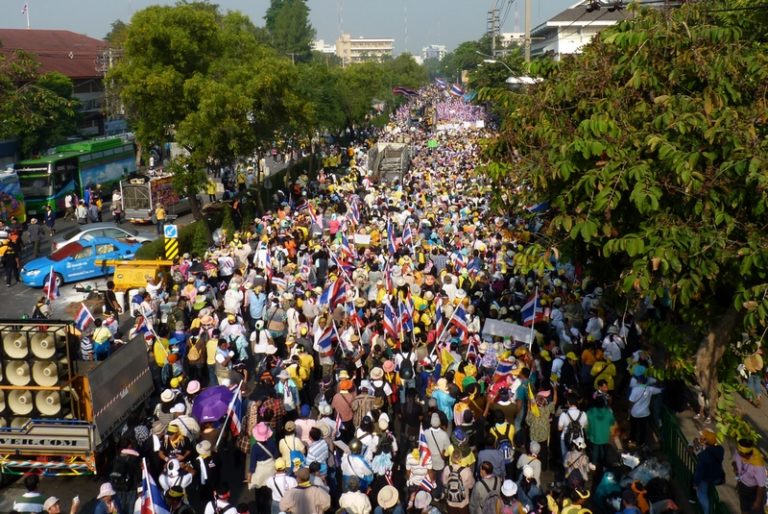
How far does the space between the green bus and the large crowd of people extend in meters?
14.9

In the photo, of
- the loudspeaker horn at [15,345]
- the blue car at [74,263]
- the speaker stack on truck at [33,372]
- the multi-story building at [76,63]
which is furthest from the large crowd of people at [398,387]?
the multi-story building at [76,63]

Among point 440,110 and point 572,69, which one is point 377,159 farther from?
point 440,110

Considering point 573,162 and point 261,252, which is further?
point 261,252

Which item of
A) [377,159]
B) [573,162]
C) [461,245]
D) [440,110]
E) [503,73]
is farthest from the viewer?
[440,110]

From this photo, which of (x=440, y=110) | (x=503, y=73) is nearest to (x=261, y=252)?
(x=503, y=73)

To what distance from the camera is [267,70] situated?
2725 centimetres

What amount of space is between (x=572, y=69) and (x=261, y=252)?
1048 centimetres

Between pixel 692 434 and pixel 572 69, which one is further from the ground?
pixel 572 69

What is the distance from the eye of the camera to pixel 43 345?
9734 millimetres

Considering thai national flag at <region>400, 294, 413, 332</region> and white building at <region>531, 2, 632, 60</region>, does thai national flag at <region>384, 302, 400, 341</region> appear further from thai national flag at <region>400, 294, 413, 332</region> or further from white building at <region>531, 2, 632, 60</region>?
white building at <region>531, 2, 632, 60</region>

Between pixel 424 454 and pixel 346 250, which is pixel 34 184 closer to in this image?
pixel 346 250

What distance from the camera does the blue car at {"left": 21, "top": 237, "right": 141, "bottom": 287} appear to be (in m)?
21.1

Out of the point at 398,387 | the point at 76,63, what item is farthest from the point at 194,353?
the point at 76,63

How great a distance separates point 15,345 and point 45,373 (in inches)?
20.6
